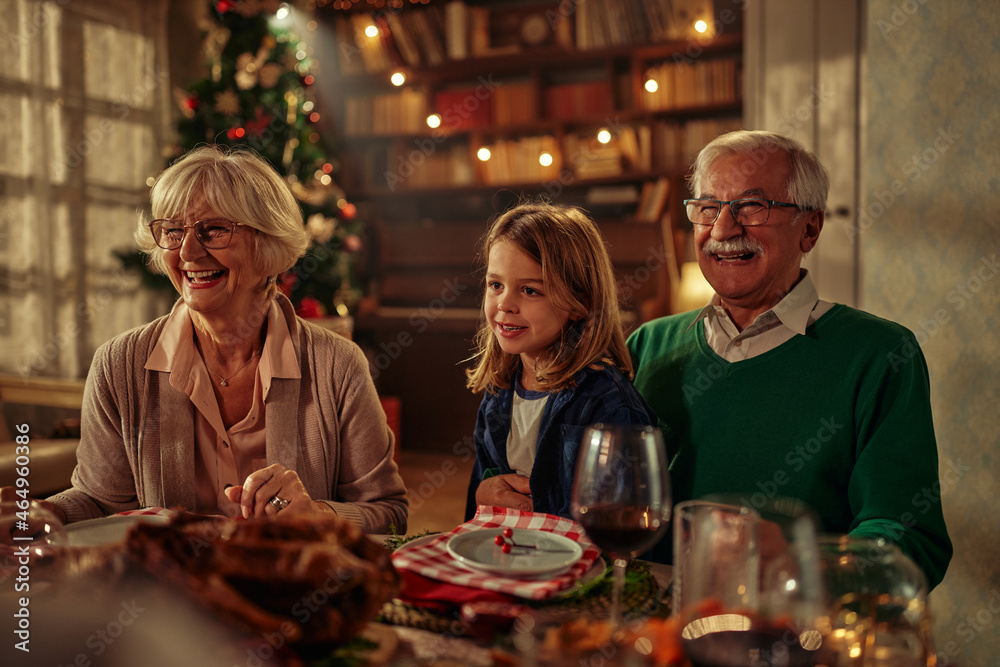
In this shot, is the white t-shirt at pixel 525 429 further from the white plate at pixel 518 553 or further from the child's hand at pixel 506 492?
the white plate at pixel 518 553

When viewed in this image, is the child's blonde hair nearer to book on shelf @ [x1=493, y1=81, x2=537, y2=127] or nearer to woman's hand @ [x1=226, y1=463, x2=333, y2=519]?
woman's hand @ [x1=226, y1=463, x2=333, y2=519]

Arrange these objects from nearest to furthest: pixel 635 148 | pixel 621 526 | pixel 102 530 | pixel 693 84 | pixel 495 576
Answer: pixel 621 526 < pixel 495 576 < pixel 102 530 < pixel 693 84 < pixel 635 148

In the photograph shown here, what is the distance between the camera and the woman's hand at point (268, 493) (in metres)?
1.13

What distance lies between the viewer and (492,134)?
17.4ft

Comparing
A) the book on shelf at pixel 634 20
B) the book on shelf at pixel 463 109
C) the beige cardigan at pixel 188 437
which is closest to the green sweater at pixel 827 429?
the beige cardigan at pixel 188 437

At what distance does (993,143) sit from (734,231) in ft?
2.75

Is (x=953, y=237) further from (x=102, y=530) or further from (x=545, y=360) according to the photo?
(x=102, y=530)

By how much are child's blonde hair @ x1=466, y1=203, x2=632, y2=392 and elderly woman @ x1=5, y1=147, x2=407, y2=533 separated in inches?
13.7

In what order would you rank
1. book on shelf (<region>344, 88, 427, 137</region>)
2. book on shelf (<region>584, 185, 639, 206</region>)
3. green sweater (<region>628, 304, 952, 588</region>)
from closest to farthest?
1. green sweater (<region>628, 304, 952, 588</region>)
2. book on shelf (<region>584, 185, 639, 206</region>)
3. book on shelf (<region>344, 88, 427, 137</region>)

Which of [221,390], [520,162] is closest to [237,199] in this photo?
[221,390]

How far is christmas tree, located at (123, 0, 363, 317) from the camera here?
162 inches

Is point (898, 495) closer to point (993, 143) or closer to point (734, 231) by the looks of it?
point (734, 231)

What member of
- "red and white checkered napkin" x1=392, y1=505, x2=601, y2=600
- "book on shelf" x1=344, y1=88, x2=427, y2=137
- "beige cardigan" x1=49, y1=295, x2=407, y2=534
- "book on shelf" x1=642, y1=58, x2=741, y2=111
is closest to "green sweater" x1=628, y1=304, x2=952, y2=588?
"red and white checkered napkin" x1=392, y1=505, x2=601, y2=600

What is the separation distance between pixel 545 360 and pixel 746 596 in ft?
3.10
